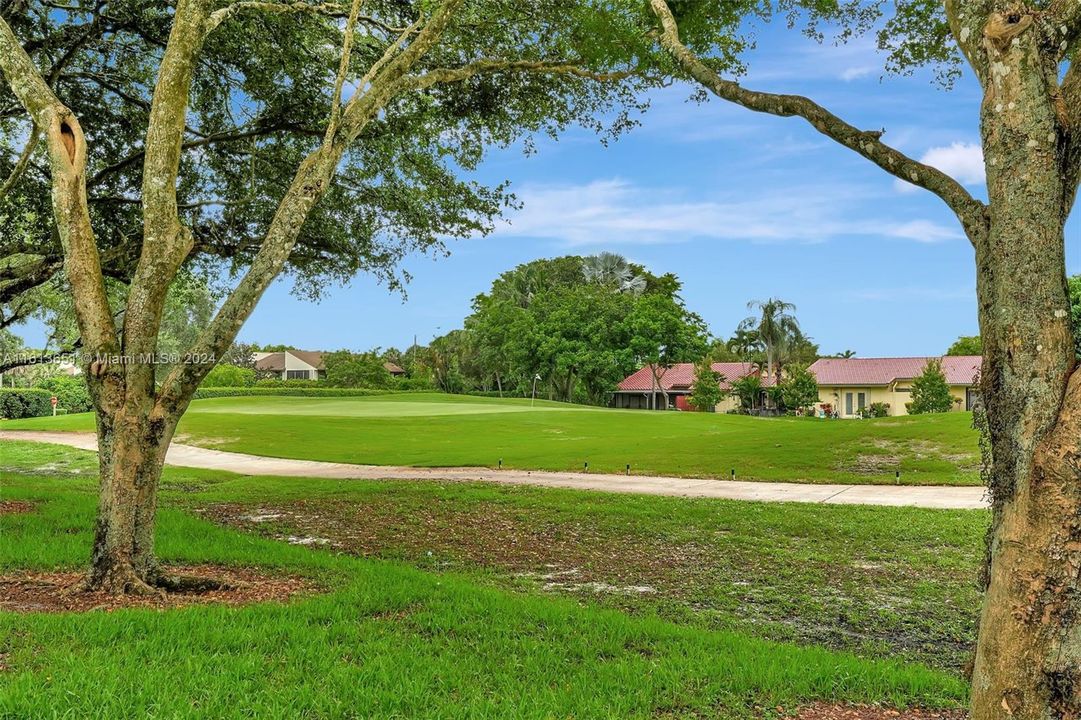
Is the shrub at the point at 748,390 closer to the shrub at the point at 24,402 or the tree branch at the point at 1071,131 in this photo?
the shrub at the point at 24,402

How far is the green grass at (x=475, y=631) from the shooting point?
3980 millimetres

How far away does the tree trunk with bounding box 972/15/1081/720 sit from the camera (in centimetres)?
294

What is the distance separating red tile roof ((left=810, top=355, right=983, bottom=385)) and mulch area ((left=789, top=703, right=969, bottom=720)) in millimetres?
51319

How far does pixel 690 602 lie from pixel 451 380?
6290 cm

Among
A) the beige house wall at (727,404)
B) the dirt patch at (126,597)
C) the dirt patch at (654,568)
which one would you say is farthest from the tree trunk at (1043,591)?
the beige house wall at (727,404)

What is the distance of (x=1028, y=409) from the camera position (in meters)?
3.08

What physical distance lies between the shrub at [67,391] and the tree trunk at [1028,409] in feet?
164

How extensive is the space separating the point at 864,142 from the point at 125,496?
20.2ft

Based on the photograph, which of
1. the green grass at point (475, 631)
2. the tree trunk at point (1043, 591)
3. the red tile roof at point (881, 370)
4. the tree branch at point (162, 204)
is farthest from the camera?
the red tile roof at point (881, 370)

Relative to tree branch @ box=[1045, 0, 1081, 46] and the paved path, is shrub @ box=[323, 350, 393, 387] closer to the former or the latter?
the paved path

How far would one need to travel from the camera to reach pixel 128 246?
10.5 m

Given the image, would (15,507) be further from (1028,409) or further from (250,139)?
(1028,409)

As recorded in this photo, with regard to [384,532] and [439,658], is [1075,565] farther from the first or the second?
[384,532]

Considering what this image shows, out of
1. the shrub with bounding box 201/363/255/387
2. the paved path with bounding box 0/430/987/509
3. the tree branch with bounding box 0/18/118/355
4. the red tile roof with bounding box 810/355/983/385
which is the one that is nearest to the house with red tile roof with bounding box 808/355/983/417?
the red tile roof with bounding box 810/355/983/385
